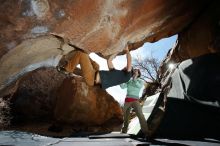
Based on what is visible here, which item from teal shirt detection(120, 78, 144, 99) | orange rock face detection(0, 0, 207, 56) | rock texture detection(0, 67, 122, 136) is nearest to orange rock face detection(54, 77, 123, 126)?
rock texture detection(0, 67, 122, 136)

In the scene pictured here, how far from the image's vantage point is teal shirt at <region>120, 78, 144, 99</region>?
573cm

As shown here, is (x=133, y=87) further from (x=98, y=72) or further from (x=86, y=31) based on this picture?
(x=86, y=31)

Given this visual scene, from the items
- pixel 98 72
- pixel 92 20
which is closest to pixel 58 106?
pixel 98 72

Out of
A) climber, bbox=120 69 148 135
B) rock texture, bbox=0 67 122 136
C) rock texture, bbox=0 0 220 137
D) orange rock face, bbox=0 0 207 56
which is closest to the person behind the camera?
orange rock face, bbox=0 0 207 56

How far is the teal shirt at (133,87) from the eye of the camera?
5.73 metres

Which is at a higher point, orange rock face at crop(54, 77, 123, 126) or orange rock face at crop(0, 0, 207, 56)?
orange rock face at crop(0, 0, 207, 56)

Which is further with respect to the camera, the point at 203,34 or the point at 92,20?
the point at 203,34

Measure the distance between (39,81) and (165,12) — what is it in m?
8.60

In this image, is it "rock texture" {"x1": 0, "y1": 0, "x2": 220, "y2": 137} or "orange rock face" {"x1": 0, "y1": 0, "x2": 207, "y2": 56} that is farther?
"rock texture" {"x1": 0, "y1": 0, "x2": 220, "y2": 137}

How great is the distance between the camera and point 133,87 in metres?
5.78

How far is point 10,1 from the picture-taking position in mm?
4430

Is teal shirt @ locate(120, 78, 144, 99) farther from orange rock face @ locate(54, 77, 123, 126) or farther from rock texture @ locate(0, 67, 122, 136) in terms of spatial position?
orange rock face @ locate(54, 77, 123, 126)

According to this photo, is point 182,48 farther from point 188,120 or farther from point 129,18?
point 188,120

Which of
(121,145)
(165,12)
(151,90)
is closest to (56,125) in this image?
(151,90)
